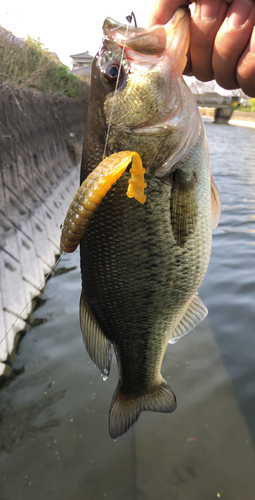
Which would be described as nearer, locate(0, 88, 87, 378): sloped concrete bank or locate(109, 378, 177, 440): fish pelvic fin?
locate(109, 378, 177, 440): fish pelvic fin

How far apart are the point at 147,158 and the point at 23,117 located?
5.12 m

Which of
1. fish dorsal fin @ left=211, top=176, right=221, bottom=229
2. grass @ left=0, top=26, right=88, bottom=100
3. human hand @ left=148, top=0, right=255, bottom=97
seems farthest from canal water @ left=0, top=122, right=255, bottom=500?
grass @ left=0, top=26, right=88, bottom=100

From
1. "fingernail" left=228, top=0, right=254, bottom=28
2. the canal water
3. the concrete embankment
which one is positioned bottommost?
the concrete embankment

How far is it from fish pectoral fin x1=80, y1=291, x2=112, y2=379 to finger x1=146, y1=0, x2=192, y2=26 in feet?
4.39

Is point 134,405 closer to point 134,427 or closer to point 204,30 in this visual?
point 134,427

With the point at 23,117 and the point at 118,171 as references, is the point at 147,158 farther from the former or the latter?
the point at 23,117

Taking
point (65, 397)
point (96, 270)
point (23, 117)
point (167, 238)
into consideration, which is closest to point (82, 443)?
point (65, 397)

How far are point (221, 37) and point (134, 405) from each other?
1.91m

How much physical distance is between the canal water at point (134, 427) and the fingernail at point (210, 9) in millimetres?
3047

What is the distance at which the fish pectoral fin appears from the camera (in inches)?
65.4

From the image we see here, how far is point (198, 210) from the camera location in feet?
4.96

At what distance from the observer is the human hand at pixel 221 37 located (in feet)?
4.33

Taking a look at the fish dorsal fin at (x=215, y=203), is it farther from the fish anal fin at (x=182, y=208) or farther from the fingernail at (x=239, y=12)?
the fingernail at (x=239, y=12)

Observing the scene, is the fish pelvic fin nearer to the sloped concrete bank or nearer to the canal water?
the canal water
